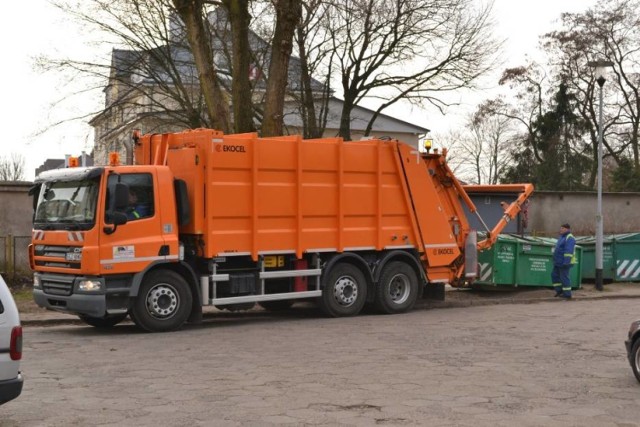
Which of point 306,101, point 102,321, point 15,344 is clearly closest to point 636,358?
point 15,344

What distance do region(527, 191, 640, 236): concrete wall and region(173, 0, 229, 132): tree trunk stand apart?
1396cm

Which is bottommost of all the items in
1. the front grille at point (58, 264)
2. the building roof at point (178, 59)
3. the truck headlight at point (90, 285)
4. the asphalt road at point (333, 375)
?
the asphalt road at point (333, 375)

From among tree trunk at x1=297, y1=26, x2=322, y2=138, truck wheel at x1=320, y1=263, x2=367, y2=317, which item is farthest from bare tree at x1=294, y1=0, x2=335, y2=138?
truck wheel at x1=320, y1=263, x2=367, y2=317

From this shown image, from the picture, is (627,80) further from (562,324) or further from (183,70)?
(562,324)

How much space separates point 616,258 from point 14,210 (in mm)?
15138

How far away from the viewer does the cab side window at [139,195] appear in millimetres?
12413

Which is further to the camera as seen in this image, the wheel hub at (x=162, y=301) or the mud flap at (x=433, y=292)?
the mud flap at (x=433, y=292)

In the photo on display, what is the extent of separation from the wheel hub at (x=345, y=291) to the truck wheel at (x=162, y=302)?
2891 millimetres

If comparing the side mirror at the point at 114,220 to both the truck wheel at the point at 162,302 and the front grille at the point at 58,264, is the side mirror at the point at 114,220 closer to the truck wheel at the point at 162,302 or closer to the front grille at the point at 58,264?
the front grille at the point at 58,264

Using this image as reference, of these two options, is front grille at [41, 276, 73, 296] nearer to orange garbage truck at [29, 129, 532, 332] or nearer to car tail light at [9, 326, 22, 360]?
orange garbage truck at [29, 129, 532, 332]

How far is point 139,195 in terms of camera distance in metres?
12.5

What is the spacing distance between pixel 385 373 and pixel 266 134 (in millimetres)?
10713

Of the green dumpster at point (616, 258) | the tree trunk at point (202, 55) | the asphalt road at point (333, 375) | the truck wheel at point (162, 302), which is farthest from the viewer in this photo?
the green dumpster at point (616, 258)

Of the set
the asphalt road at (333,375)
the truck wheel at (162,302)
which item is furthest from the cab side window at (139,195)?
the asphalt road at (333,375)
